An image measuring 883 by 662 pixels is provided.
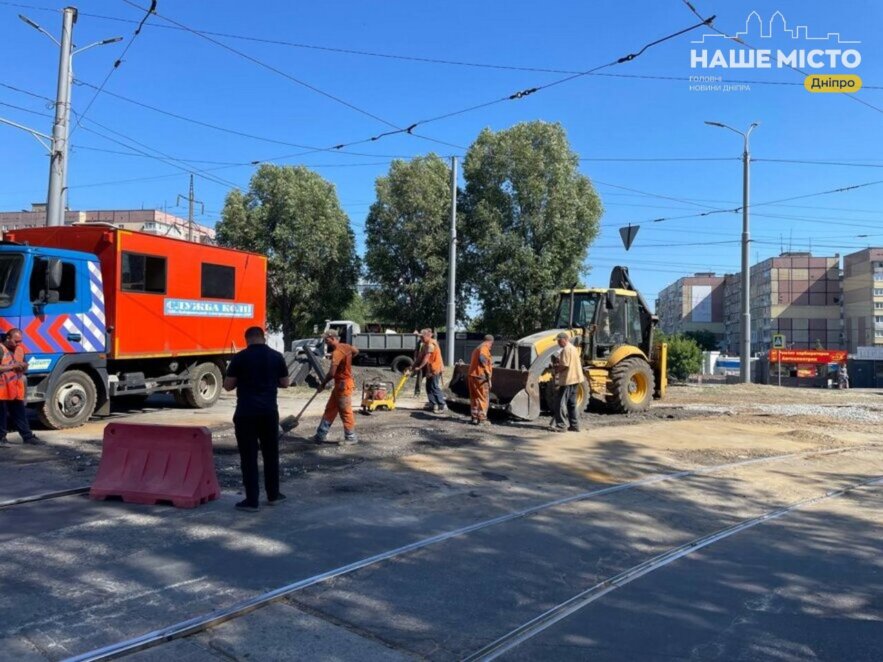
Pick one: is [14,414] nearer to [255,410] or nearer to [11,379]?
[11,379]

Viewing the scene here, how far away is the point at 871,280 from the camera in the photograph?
10388 centimetres

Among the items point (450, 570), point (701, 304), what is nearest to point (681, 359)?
point (450, 570)

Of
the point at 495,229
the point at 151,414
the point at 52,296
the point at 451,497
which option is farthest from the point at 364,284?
the point at 451,497

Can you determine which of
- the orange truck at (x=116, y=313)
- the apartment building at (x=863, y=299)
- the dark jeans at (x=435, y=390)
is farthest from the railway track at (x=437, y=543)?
the apartment building at (x=863, y=299)

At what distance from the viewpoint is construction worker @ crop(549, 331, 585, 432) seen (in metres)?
12.0

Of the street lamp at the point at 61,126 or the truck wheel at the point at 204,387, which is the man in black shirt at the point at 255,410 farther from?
the street lamp at the point at 61,126

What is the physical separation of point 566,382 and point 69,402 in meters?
8.47

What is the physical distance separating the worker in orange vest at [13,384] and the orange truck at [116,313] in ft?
3.23

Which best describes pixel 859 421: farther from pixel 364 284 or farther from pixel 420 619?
pixel 364 284

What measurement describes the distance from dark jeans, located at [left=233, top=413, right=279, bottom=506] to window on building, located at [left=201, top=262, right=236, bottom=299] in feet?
28.4

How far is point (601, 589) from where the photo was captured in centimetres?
495

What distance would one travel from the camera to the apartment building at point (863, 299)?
10250 cm

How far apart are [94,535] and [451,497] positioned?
11.4 feet

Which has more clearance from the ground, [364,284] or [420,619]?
[364,284]
